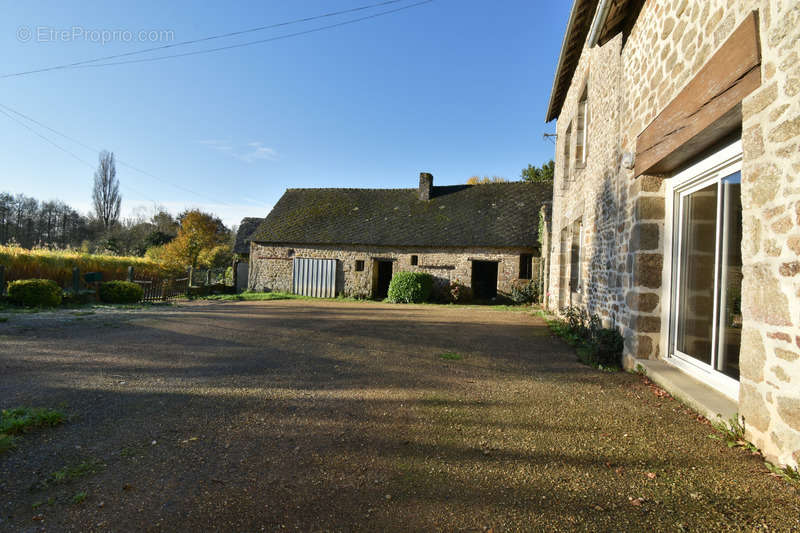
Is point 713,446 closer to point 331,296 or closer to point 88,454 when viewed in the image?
point 88,454

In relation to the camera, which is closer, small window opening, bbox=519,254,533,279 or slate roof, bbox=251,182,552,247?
small window opening, bbox=519,254,533,279

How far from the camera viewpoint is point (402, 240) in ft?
53.7

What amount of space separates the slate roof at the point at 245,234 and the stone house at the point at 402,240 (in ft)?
16.0

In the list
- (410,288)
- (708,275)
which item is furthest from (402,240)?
(708,275)

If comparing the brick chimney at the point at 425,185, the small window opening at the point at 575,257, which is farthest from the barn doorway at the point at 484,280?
the small window opening at the point at 575,257

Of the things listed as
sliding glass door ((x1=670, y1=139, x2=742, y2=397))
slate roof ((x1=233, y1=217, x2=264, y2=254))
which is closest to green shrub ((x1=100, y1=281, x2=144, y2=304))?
slate roof ((x1=233, y1=217, x2=264, y2=254))

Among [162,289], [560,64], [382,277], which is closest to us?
[560,64]

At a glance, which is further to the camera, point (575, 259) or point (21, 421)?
point (575, 259)

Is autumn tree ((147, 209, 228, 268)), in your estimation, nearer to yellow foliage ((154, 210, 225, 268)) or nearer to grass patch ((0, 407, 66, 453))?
yellow foliage ((154, 210, 225, 268))

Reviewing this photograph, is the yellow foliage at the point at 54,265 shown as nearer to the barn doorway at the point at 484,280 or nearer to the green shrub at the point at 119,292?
the green shrub at the point at 119,292

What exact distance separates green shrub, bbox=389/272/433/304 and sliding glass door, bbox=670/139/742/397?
1109 centimetres

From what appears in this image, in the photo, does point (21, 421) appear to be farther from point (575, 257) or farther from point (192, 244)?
point (192, 244)

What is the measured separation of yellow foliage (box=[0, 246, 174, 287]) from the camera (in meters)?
11.0

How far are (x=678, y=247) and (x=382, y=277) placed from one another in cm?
1468
